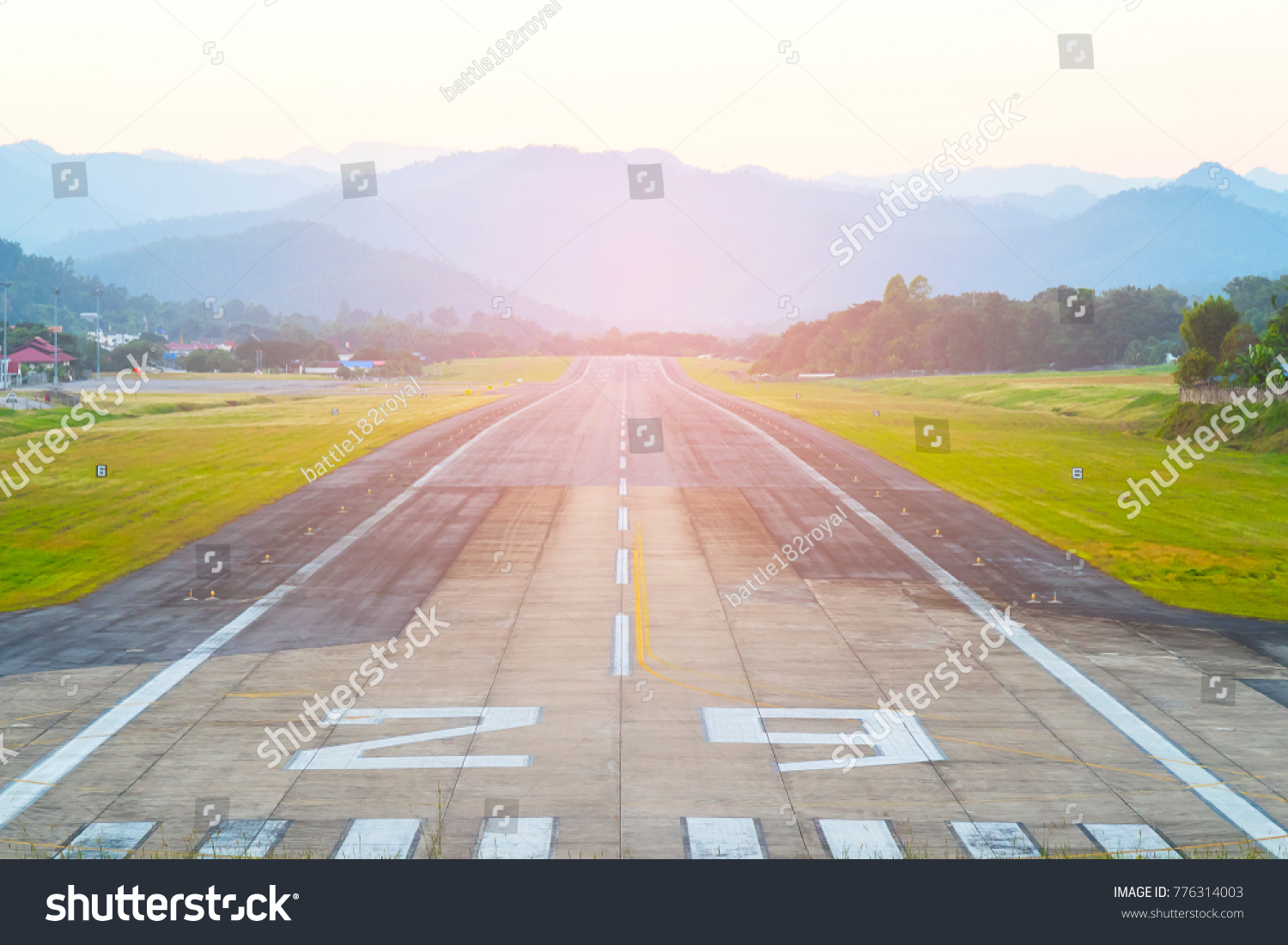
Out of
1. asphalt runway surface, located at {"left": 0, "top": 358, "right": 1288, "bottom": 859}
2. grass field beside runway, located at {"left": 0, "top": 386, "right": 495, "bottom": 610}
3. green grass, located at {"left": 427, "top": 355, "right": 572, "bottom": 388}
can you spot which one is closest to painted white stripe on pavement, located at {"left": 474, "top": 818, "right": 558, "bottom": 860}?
asphalt runway surface, located at {"left": 0, "top": 358, "right": 1288, "bottom": 859}

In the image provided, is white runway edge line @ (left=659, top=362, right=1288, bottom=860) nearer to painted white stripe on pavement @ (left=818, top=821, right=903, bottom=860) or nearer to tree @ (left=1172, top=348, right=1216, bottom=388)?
painted white stripe on pavement @ (left=818, top=821, right=903, bottom=860)

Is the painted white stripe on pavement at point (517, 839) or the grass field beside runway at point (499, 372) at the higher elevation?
the grass field beside runway at point (499, 372)

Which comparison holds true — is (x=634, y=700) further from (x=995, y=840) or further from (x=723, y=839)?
(x=995, y=840)

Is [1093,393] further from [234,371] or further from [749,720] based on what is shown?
[234,371]

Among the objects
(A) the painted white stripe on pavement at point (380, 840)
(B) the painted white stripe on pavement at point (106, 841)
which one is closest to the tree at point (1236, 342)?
(A) the painted white stripe on pavement at point (380, 840)

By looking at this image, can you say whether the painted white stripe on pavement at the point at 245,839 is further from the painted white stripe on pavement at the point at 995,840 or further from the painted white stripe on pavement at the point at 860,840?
the painted white stripe on pavement at the point at 995,840
